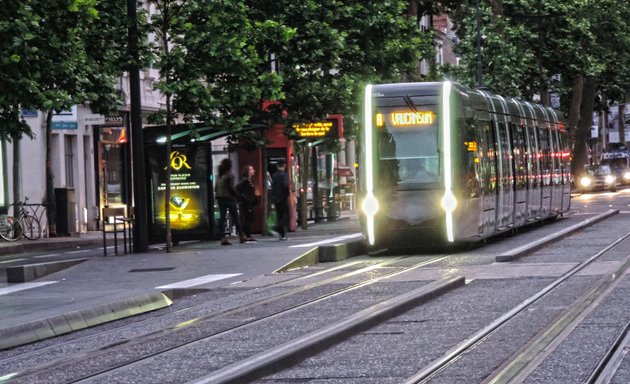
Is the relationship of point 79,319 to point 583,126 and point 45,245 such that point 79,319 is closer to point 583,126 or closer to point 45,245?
point 45,245

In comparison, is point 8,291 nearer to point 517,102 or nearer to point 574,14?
point 517,102

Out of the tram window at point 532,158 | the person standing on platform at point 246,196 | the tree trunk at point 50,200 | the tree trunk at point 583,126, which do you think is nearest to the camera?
the person standing on platform at point 246,196

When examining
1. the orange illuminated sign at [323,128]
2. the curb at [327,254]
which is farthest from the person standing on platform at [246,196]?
the curb at [327,254]

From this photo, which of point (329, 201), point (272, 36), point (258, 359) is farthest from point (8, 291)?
point (329, 201)

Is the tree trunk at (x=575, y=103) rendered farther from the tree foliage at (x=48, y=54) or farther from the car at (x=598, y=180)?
the tree foliage at (x=48, y=54)

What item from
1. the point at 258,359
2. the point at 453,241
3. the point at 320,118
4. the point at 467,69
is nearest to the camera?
the point at 258,359

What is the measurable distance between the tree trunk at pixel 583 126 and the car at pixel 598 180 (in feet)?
1.75

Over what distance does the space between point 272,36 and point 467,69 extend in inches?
1162

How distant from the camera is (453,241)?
25438mm

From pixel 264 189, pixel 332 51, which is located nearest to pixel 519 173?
pixel 264 189

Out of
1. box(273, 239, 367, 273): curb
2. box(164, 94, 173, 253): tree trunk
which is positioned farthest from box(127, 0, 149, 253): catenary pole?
box(273, 239, 367, 273): curb

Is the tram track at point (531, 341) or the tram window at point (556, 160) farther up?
the tram window at point (556, 160)

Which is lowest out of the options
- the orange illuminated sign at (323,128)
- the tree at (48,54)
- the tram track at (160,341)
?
the tram track at (160,341)

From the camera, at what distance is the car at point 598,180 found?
77.8 metres
